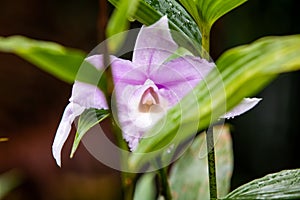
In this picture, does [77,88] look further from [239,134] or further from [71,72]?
[239,134]

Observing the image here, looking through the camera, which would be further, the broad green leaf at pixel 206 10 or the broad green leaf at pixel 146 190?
the broad green leaf at pixel 146 190

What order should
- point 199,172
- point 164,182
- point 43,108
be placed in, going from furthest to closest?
1. point 43,108
2. point 199,172
3. point 164,182

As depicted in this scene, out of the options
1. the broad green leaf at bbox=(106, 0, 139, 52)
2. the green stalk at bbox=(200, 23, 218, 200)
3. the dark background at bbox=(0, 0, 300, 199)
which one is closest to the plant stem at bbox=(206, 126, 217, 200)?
the green stalk at bbox=(200, 23, 218, 200)

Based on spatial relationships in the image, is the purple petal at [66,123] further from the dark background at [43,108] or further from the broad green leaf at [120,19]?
the dark background at [43,108]

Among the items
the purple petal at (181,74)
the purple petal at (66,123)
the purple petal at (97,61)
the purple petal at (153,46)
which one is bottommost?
the purple petal at (66,123)

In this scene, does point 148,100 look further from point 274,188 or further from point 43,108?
point 43,108

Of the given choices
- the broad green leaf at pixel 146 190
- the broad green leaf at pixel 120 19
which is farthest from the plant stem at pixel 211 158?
the broad green leaf at pixel 146 190

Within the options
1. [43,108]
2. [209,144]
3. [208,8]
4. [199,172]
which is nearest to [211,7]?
[208,8]
